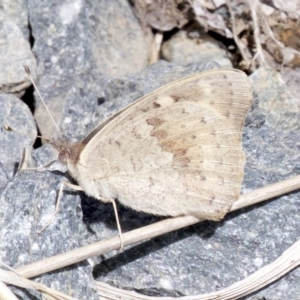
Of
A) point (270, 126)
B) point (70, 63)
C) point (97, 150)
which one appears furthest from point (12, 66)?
point (270, 126)

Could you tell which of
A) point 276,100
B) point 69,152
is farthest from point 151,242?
point 276,100

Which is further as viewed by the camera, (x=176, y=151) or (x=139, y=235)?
(x=176, y=151)

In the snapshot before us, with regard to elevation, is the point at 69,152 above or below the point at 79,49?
above

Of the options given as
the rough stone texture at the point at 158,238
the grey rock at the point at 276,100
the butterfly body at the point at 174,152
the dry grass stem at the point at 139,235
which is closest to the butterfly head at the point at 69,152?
the butterfly body at the point at 174,152

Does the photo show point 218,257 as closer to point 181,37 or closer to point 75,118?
point 75,118

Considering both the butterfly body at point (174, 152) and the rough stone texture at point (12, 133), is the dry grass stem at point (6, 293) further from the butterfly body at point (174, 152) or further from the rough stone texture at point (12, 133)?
the rough stone texture at point (12, 133)

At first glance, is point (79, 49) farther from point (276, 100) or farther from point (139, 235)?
point (139, 235)
